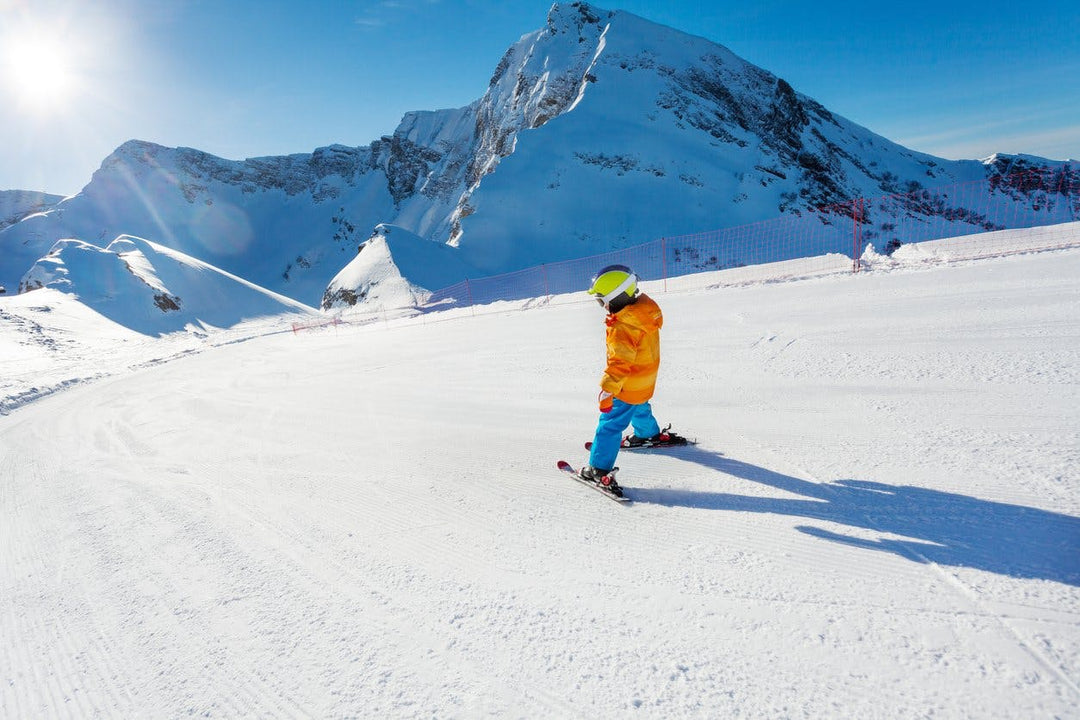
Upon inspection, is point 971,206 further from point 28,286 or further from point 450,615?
point 28,286

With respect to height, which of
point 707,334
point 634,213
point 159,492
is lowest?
point 159,492

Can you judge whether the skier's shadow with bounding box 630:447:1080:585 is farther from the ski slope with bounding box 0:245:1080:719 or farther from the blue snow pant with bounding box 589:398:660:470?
the blue snow pant with bounding box 589:398:660:470

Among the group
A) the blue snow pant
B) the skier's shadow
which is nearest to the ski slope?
the skier's shadow

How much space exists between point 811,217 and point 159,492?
4112 cm

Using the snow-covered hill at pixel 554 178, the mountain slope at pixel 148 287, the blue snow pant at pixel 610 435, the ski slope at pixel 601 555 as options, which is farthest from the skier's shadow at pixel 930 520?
the mountain slope at pixel 148 287

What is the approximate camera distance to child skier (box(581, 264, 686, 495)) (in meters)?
2.76

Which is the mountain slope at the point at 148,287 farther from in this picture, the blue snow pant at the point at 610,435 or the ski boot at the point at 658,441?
the blue snow pant at the point at 610,435

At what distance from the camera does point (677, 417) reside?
3.96 m

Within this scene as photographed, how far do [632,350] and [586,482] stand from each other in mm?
895

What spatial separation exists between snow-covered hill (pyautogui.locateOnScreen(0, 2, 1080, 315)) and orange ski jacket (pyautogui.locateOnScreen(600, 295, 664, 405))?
1452cm

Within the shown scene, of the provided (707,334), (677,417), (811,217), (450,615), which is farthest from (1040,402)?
(811,217)

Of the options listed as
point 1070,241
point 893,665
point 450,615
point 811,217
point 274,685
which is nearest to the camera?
point 893,665

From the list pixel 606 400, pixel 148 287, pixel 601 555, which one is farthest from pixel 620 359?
pixel 148 287

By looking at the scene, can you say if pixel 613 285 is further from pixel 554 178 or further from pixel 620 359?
pixel 554 178
